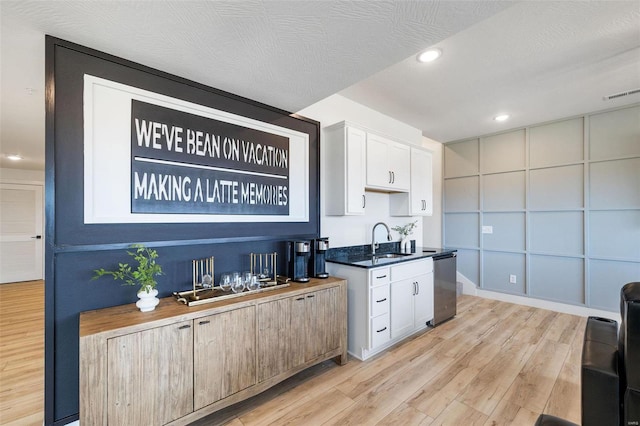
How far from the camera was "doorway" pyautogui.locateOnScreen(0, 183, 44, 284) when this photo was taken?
5.80 metres

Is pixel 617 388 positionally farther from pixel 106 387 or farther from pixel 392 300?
Answer: pixel 106 387

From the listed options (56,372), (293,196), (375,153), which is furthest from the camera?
(375,153)

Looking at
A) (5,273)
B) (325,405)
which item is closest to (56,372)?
(325,405)

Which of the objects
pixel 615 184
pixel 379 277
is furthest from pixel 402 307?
pixel 615 184

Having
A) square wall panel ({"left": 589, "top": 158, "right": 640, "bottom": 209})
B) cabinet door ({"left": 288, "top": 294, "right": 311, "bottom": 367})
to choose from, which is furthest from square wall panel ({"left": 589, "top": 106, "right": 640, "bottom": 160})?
cabinet door ({"left": 288, "top": 294, "right": 311, "bottom": 367})

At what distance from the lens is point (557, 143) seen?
3.96 meters

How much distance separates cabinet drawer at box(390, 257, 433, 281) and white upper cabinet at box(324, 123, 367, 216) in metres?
0.74

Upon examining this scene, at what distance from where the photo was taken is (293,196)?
2.76 metres

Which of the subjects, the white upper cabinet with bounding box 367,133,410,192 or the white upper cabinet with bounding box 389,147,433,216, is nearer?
the white upper cabinet with bounding box 367,133,410,192

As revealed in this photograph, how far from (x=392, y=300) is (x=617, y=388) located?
174 cm

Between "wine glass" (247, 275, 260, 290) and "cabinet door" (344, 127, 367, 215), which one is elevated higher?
"cabinet door" (344, 127, 367, 215)

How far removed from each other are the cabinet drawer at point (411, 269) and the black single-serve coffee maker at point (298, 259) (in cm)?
93

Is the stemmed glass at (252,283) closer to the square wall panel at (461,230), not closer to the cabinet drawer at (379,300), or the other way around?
the cabinet drawer at (379,300)

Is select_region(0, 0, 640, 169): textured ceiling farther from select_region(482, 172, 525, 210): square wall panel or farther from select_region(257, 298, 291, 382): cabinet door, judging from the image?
select_region(257, 298, 291, 382): cabinet door
